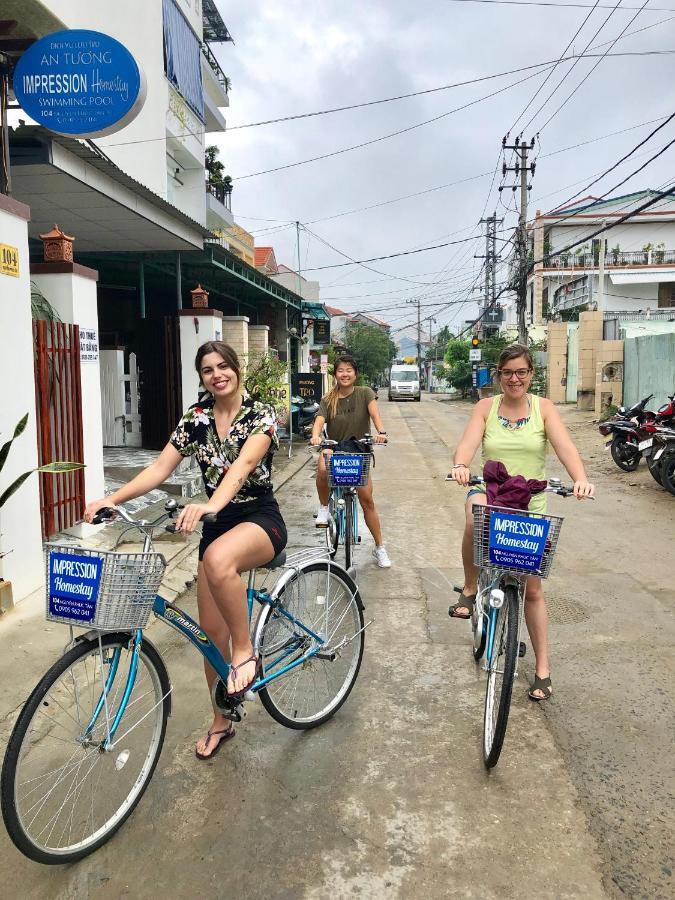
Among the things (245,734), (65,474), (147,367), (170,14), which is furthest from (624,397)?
(245,734)

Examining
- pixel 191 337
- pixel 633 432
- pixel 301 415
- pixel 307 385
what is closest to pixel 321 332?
pixel 307 385

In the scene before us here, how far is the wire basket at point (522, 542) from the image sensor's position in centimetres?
278

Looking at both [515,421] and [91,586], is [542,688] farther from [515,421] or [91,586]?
[91,586]

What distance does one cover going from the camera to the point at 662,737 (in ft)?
10.4

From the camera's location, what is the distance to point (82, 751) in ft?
7.98

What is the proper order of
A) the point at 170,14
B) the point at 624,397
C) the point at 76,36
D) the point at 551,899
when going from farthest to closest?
the point at 624,397
the point at 170,14
the point at 76,36
the point at 551,899

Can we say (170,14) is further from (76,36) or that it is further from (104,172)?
(76,36)

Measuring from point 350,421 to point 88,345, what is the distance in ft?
8.57

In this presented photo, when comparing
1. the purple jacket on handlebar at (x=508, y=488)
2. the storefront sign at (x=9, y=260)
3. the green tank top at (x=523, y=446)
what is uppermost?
the storefront sign at (x=9, y=260)

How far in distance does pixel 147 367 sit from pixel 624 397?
13.2 meters

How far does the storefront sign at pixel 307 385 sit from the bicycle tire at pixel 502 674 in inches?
619

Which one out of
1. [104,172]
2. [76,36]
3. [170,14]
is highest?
[170,14]

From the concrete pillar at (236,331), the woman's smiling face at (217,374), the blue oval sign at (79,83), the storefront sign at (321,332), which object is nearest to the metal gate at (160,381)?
the concrete pillar at (236,331)

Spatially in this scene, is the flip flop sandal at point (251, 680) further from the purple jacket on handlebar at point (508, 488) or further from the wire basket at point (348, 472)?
the wire basket at point (348, 472)
